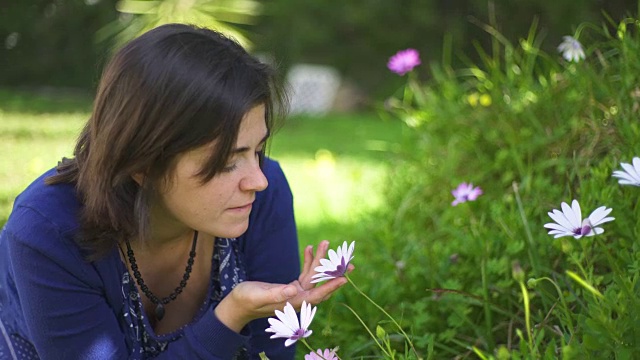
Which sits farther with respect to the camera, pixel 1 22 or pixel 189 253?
pixel 1 22

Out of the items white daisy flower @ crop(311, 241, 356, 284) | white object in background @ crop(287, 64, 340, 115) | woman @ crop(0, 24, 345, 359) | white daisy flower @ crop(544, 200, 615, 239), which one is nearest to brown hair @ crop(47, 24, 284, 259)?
woman @ crop(0, 24, 345, 359)

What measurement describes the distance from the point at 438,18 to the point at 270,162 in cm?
648

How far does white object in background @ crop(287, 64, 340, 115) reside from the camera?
9281mm

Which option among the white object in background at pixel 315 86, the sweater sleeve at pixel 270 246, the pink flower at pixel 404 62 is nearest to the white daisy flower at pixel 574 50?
the pink flower at pixel 404 62

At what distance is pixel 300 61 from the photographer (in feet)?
29.9

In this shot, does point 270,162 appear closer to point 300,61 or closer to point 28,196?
point 28,196

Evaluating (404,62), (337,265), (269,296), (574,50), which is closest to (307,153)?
(404,62)

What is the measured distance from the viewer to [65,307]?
179 cm

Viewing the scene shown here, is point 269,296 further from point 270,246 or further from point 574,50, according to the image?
point 574,50

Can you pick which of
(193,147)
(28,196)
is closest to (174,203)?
(193,147)

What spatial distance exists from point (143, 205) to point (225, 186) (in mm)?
177

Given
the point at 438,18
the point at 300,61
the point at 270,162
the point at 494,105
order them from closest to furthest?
the point at 270,162
the point at 494,105
the point at 438,18
the point at 300,61

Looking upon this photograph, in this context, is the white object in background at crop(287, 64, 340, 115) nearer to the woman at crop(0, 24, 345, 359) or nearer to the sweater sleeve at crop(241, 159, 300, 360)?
the sweater sleeve at crop(241, 159, 300, 360)

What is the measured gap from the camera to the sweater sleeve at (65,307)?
1.75 metres
